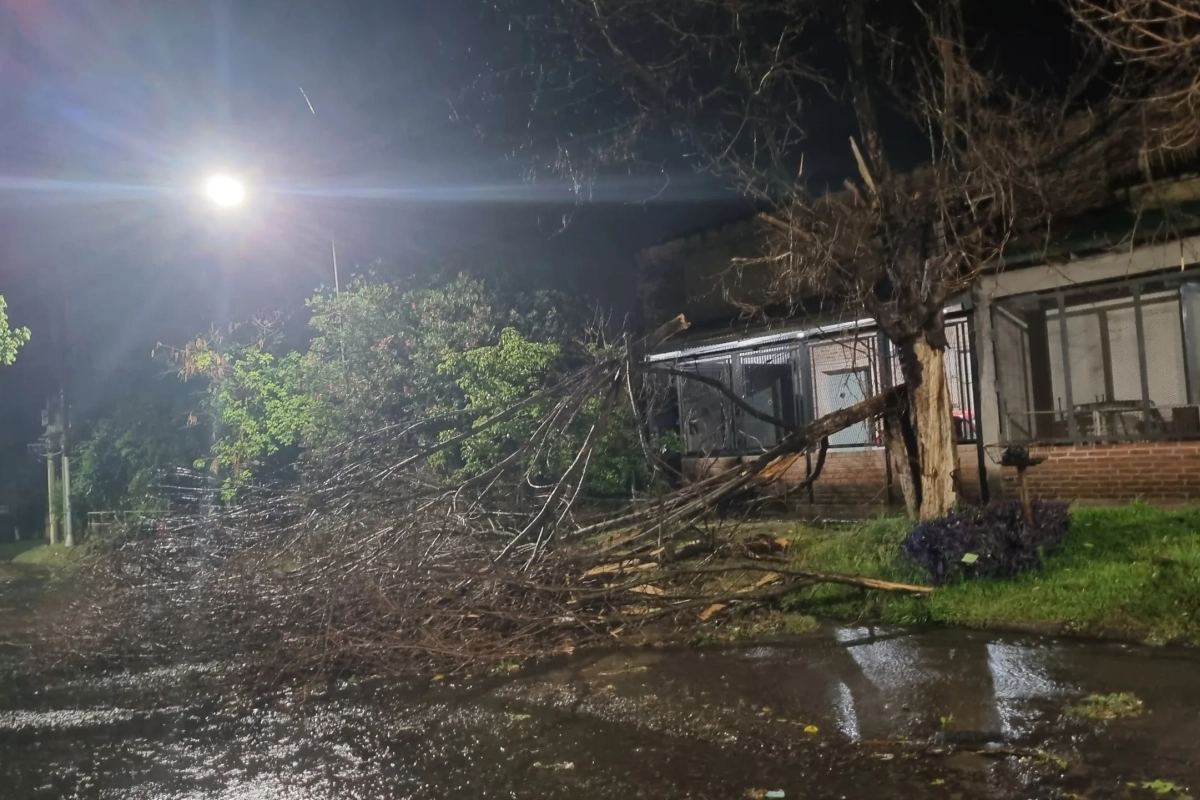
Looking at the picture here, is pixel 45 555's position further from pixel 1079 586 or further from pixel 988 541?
pixel 1079 586

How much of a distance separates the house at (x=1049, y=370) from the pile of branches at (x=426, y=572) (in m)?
1.70

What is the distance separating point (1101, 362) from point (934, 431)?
3.45 m

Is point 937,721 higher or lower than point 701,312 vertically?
lower

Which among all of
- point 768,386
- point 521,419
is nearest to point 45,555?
point 521,419

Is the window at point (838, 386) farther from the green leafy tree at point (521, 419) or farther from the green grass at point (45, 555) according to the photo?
the green grass at point (45, 555)

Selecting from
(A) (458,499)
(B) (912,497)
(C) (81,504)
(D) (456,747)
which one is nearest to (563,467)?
(A) (458,499)

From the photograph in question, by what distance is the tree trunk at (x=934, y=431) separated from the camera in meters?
8.63

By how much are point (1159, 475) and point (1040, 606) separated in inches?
143

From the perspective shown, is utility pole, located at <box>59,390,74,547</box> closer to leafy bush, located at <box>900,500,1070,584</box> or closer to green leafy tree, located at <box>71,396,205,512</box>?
green leafy tree, located at <box>71,396,205,512</box>

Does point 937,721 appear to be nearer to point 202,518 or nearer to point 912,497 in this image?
point 912,497

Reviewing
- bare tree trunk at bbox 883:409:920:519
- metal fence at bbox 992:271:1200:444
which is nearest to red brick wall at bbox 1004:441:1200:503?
metal fence at bbox 992:271:1200:444

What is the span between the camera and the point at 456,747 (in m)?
5.09

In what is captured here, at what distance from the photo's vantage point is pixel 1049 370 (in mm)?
11094

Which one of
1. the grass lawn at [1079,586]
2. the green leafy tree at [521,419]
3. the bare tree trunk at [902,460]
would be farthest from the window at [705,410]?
the grass lawn at [1079,586]
